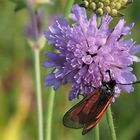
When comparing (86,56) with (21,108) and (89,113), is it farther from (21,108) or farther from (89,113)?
(21,108)

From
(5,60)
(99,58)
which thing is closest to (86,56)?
(99,58)

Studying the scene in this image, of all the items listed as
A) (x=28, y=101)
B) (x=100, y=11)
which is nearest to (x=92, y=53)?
(x=100, y=11)

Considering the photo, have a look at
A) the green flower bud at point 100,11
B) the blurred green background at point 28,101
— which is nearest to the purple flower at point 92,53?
the green flower bud at point 100,11

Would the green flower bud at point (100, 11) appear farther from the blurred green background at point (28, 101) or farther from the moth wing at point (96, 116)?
the blurred green background at point (28, 101)

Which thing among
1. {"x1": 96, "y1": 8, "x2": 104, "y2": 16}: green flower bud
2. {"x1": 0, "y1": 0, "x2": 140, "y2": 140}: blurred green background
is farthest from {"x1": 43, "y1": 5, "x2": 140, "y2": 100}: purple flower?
{"x1": 0, "y1": 0, "x2": 140, "y2": 140}: blurred green background

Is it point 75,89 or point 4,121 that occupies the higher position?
point 4,121
